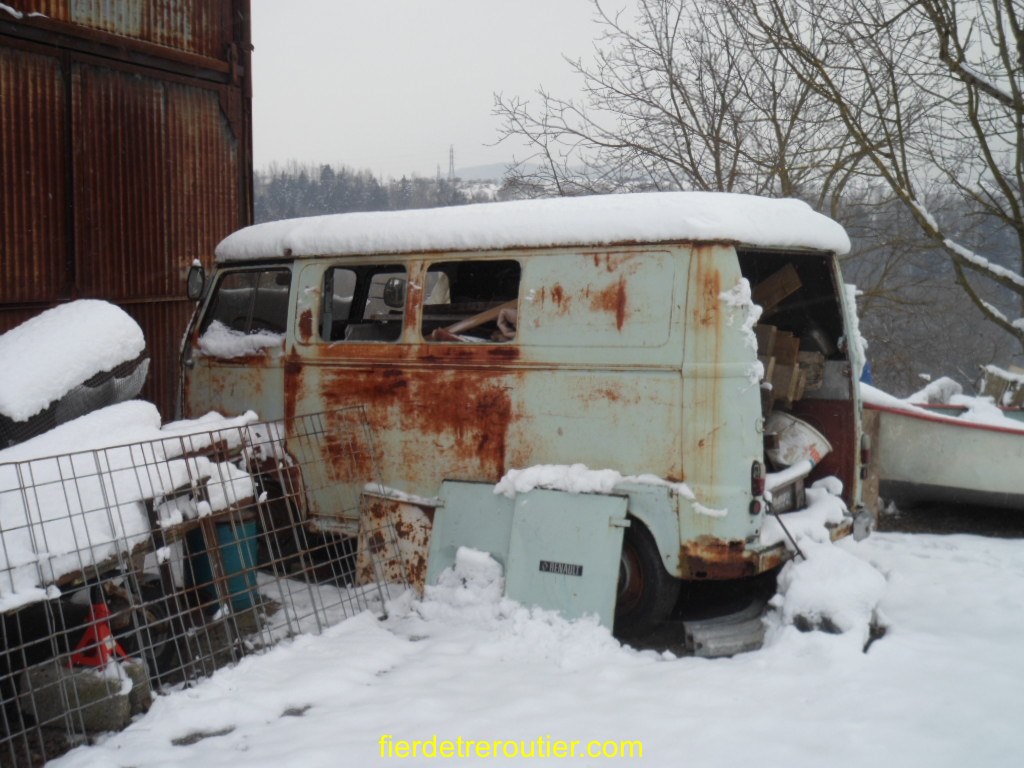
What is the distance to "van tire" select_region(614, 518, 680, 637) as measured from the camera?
4.45 metres

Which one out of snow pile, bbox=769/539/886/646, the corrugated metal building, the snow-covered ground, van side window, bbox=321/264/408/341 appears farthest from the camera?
the corrugated metal building

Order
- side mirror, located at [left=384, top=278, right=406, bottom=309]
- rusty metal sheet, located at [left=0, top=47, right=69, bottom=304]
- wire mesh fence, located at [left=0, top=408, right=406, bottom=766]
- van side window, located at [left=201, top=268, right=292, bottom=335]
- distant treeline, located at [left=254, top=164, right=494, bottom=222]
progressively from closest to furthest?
wire mesh fence, located at [left=0, top=408, right=406, bottom=766]
van side window, located at [left=201, top=268, right=292, bottom=335]
side mirror, located at [left=384, top=278, right=406, bottom=309]
rusty metal sheet, located at [left=0, top=47, right=69, bottom=304]
distant treeline, located at [left=254, top=164, right=494, bottom=222]

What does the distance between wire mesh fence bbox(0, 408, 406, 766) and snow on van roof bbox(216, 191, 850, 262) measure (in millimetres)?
1139

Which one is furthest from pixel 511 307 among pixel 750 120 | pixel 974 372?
pixel 974 372

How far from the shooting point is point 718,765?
3.02 meters

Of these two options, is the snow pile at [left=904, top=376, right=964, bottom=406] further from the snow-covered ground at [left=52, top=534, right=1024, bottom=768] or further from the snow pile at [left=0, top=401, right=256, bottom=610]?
the snow pile at [left=0, top=401, right=256, bottom=610]

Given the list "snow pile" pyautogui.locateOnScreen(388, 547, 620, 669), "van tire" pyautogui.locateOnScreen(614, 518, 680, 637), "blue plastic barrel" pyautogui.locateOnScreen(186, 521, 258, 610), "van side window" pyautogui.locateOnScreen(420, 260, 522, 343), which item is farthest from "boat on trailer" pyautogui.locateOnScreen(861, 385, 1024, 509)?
"blue plastic barrel" pyautogui.locateOnScreen(186, 521, 258, 610)

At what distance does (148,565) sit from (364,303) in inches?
114

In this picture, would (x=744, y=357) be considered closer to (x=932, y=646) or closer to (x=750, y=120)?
(x=932, y=646)

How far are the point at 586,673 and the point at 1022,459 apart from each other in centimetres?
446

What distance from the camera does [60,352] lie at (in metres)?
4.73

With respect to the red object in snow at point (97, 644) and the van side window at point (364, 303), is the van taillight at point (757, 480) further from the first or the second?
the red object in snow at point (97, 644)

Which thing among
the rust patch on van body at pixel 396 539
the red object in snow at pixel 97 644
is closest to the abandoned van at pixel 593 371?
the rust patch on van body at pixel 396 539

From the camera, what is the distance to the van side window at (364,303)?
5.57m
